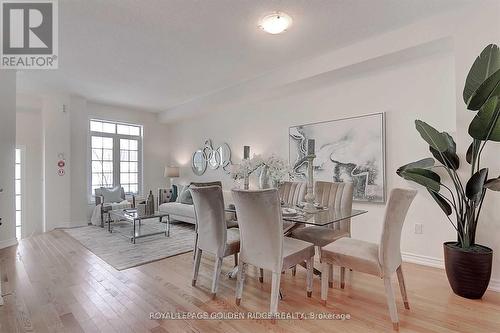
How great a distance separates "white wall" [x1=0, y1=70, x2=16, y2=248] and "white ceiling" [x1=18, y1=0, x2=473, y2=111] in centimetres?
35

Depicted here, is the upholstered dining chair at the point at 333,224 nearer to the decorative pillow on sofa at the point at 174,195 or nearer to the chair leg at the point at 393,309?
the chair leg at the point at 393,309

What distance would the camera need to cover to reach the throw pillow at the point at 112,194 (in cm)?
582

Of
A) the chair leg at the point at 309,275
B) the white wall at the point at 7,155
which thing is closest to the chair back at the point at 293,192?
the chair leg at the point at 309,275

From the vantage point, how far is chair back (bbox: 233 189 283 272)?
2.07 metres

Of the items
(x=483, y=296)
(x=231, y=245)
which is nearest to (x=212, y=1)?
(x=231, y=245)

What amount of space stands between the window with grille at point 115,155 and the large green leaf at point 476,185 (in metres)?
6.68

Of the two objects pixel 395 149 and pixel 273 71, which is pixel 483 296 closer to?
pixel 395 149

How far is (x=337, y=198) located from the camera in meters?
3.08

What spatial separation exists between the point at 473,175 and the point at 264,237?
1.92m

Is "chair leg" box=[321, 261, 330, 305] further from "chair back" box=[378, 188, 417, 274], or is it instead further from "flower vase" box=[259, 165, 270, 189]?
"flower vase" box=[259, 165, 270, 189]

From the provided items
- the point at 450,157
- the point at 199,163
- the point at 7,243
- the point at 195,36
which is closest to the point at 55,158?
the point at 7,243

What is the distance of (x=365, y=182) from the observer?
3666mm

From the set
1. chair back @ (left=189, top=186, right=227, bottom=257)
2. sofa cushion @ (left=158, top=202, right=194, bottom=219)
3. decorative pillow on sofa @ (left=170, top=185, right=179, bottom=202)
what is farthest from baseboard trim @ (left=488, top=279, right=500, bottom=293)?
decorative pillow on sofa @ (left=170, top=185, right=179, bottom=202)

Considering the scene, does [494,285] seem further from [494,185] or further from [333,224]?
[333,224]
